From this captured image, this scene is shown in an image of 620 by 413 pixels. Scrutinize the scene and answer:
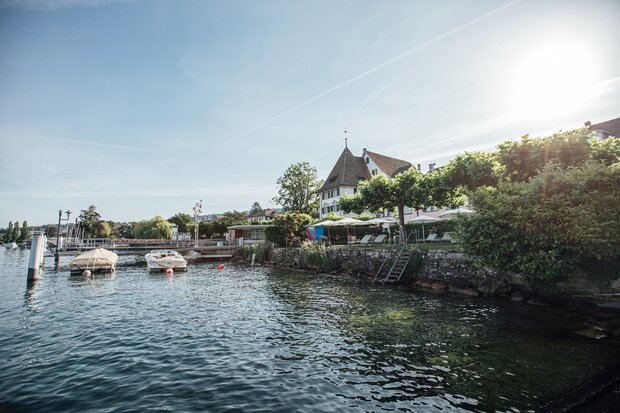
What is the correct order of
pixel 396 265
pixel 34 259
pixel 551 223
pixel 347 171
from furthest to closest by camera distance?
1. pixel 347 171
2. pixel 34 259
3. pixel 396 265
4. pixel 551 223

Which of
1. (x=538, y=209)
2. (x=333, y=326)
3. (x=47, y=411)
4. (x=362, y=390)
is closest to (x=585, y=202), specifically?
(x=538, y=209)

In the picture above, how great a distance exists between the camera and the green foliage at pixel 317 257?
29.2m

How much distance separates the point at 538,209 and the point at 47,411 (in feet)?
53.1

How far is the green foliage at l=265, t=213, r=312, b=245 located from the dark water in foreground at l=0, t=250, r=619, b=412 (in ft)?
85.9

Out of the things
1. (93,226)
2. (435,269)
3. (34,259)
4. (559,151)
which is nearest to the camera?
(559,151)

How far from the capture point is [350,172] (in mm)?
53875

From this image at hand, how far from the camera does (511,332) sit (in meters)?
10.3

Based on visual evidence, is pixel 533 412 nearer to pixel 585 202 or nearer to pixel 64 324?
pixel 585 202

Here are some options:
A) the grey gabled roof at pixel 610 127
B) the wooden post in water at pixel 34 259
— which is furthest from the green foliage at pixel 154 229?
the grey gabled roof at pixel 610 127

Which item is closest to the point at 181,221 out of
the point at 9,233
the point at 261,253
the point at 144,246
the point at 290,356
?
the point at 144,246

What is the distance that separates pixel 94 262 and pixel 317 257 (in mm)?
21346

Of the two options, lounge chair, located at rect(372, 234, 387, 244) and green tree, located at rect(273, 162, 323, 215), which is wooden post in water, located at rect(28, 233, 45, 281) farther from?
green tree, located at rect(273, 162, 323, 215)

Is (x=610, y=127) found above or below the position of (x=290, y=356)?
above

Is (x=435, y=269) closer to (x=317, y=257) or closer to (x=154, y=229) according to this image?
(x=317, y=257)
